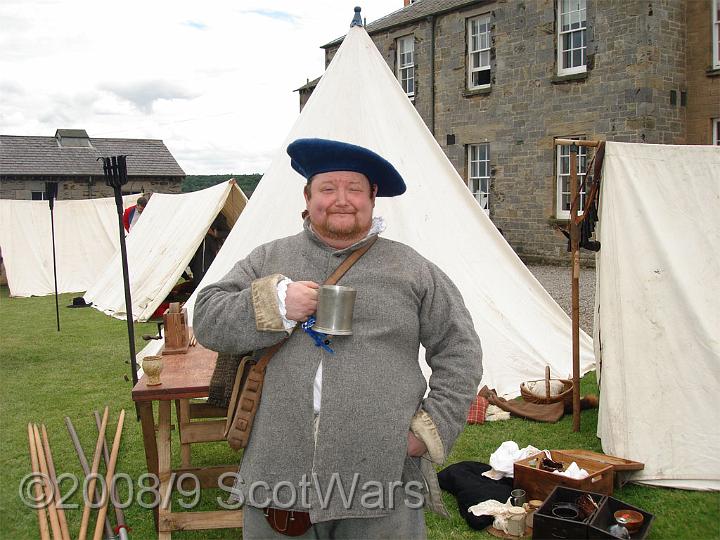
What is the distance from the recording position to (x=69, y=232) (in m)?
14.8

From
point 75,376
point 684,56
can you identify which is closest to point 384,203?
point 75,376

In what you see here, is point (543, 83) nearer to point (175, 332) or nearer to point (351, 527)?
point (175, 332)

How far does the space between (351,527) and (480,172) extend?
14.4m

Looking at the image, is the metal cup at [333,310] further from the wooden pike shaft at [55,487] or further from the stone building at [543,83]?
the stone building at [543,83]

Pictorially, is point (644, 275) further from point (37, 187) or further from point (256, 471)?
point (37, 187)

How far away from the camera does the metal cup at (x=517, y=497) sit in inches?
132

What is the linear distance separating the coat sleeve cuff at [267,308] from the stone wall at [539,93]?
453 inches

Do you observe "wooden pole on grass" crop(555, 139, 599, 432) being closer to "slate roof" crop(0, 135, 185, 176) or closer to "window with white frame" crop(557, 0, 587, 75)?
"window with white frame" crop(557, 0, 587, 75)

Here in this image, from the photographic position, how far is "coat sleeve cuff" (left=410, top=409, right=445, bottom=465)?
189 centimetres

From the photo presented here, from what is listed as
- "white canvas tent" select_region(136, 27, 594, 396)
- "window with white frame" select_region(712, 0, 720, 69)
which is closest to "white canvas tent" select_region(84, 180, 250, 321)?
"white canvas tent" select_region(136, 27, 594, 396)

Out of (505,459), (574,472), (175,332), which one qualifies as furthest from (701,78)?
(175,332)

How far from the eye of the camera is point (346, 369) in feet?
6.15

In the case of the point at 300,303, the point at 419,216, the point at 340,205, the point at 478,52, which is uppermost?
the point at 478,52

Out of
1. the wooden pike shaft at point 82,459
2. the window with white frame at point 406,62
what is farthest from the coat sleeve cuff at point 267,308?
the window with white frame at point 406,62
